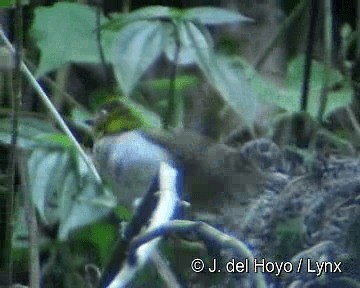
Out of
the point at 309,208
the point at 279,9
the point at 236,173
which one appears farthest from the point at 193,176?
the point at 279,9

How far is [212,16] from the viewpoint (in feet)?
4.55

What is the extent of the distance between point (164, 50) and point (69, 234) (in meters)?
0.36

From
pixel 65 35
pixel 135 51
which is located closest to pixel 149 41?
pixel 135 51

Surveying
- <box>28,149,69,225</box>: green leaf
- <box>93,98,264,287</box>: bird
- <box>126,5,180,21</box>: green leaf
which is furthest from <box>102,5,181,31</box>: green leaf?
<box>28,149,69,225</box>: green leaf

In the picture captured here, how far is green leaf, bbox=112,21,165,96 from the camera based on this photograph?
139cm

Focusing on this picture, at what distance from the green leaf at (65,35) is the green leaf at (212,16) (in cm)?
14

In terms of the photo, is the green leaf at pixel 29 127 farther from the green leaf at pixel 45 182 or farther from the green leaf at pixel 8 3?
the green leaf at pixel 8 3

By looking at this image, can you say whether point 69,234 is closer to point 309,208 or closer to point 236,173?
point 236,173

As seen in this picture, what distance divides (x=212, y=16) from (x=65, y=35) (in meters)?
0.25

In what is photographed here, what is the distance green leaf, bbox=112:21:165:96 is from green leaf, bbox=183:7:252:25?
2.2 inches

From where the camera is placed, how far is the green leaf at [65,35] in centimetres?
140

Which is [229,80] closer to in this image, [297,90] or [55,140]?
[297,90]

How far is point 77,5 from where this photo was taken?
1396 millimetres

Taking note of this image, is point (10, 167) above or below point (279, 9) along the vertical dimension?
below
